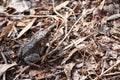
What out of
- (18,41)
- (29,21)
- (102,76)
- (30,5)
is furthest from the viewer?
(30,5)

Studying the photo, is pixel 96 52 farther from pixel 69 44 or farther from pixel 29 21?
pixel 29 21

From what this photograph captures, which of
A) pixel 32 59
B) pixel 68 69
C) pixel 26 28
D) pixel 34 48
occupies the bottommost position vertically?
pixel 68 69

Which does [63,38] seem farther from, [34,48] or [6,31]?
[6,31]

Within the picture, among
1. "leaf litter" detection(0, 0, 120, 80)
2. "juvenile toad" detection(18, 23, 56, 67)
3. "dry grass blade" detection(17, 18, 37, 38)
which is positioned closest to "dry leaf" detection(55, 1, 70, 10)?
"leaf litter" detection(0, 0, 120, 80)

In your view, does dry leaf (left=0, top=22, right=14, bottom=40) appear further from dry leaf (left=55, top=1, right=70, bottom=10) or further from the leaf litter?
dry leaf (left=55, top=1, right=70, bottom=10)

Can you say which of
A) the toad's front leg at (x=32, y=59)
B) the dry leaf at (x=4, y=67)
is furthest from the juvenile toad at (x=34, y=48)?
the dry leaf at (x=4, y=67)

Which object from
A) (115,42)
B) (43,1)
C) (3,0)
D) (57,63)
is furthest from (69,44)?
(3,0)

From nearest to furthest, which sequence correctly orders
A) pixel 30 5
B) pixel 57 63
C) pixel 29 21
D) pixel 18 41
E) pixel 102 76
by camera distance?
pixel 102 76 < pixel 57 63 < pixel 18 41 < pixel 29 21 < pixel 30 5

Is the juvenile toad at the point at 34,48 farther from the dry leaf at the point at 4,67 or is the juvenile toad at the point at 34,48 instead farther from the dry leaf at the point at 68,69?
the dry leaf at the point at 68,69

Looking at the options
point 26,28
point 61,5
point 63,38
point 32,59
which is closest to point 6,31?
point 26,28
